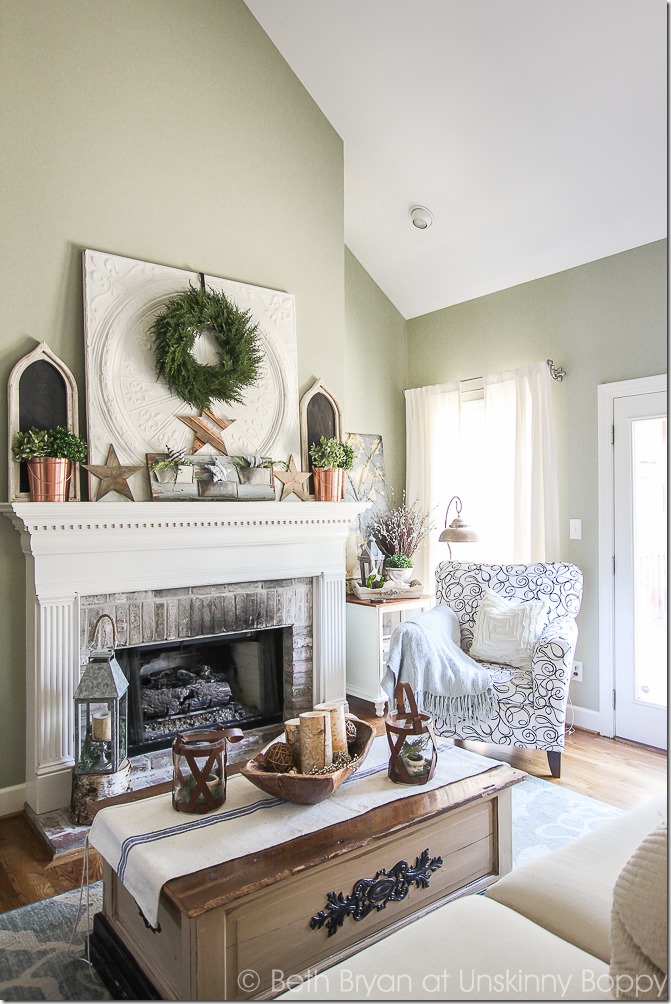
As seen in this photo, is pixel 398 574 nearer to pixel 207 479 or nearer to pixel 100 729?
pixel 207 479

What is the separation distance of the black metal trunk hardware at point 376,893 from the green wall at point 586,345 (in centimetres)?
230

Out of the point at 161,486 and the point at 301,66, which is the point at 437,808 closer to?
the point at 161,486

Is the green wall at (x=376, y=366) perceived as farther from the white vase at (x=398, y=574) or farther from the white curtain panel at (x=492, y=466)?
the white vase at (x=398, y=574)

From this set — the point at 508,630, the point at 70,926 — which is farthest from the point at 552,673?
the point at 70,926

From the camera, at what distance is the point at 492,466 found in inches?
170

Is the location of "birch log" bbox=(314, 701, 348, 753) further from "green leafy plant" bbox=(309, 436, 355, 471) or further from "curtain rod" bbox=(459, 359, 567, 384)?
"curtain rod" bbox=(459, 359, 567, 384)

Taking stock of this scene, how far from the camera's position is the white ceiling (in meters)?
2.93

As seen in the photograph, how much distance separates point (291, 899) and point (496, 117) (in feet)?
11.5

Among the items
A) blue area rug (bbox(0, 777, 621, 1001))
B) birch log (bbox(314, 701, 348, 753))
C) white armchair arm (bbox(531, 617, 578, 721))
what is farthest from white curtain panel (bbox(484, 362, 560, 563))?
birch log (bbox(314, 701, 348, 753))

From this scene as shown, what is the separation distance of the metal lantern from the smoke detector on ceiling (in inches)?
121

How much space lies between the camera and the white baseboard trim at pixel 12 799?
2816mm

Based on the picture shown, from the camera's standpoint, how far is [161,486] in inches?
124

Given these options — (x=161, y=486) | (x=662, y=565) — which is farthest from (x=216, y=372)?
(x=662, y=565)

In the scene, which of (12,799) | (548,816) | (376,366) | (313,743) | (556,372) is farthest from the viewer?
(376,366)
